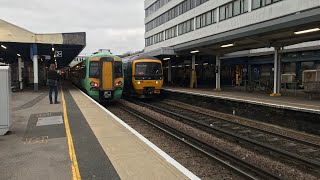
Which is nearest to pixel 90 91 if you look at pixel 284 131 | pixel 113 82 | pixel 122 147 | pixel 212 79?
pixel 113 82

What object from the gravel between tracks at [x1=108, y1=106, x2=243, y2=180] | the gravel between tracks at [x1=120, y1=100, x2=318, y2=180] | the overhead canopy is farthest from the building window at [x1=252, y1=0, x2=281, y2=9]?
the gravel between tracks at [x1=108, y1=106, x2=243, y2=180]

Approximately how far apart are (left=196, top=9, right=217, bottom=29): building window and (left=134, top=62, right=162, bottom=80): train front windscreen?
20.7 meters

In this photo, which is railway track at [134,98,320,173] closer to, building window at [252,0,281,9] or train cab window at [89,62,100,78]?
train cab window at [89,62,100,78]

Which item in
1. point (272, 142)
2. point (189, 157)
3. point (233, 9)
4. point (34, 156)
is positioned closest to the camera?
point (34, 156)

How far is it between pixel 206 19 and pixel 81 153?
3726 centimetres

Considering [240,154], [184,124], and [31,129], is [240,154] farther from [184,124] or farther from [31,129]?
[31,129]

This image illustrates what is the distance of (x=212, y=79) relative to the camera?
125 ft

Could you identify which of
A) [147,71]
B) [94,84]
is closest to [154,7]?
[147,71]

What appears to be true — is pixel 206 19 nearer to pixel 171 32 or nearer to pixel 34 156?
pixel 171 32

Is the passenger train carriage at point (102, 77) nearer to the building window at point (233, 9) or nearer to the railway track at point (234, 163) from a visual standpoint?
the railway track at point (234, 163)

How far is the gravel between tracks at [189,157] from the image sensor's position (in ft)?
22.8

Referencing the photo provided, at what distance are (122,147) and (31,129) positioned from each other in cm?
362

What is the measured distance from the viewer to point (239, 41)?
20.0 m

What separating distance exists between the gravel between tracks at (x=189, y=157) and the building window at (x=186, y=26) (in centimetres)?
3457
